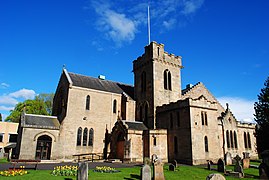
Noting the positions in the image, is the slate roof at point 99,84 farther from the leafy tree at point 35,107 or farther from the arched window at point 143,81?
the leafy tree at point 35,107

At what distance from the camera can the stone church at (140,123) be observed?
90.2 ft

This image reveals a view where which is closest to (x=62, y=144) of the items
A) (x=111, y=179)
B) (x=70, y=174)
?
(x=70, y=174)

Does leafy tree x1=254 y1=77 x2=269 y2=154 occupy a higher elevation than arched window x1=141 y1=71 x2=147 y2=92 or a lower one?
lower

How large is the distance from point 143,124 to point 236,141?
1501 centimetres

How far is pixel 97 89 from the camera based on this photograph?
116 feet

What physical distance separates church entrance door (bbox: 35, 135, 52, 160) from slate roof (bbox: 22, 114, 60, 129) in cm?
163

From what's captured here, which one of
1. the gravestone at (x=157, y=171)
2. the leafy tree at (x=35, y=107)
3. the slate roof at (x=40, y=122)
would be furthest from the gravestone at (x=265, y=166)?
the leafy tree at (x=35, y=107)

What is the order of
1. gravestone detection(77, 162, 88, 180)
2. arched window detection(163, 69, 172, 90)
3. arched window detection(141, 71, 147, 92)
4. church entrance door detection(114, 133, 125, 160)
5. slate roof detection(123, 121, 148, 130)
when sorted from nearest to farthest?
gravestone detection(77, 162, 88, 180)
church entrance door detection(114, 133, 125, 160)
slate roof detection(123, 121, 148, 130)
arched window detection(163, 69, 172, 90)
arched window detection(141, 71, 147, 92)

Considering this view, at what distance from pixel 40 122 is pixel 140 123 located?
1508cm

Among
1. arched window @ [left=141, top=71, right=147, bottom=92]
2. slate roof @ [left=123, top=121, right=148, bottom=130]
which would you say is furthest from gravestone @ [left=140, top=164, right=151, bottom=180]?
arched window @ [left=141, top=71, right=147, bottom=92]

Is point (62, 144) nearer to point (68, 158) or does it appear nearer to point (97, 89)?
point (68, 158)

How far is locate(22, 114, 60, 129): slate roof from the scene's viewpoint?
2852cm

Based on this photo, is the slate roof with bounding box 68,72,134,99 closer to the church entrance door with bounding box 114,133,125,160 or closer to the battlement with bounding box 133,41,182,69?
the battlement with bounding box 133,41,182,69

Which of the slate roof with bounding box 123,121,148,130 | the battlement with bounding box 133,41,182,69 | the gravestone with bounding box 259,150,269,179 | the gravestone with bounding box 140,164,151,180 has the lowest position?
the gravestone with bounding box 140,164,151,180
